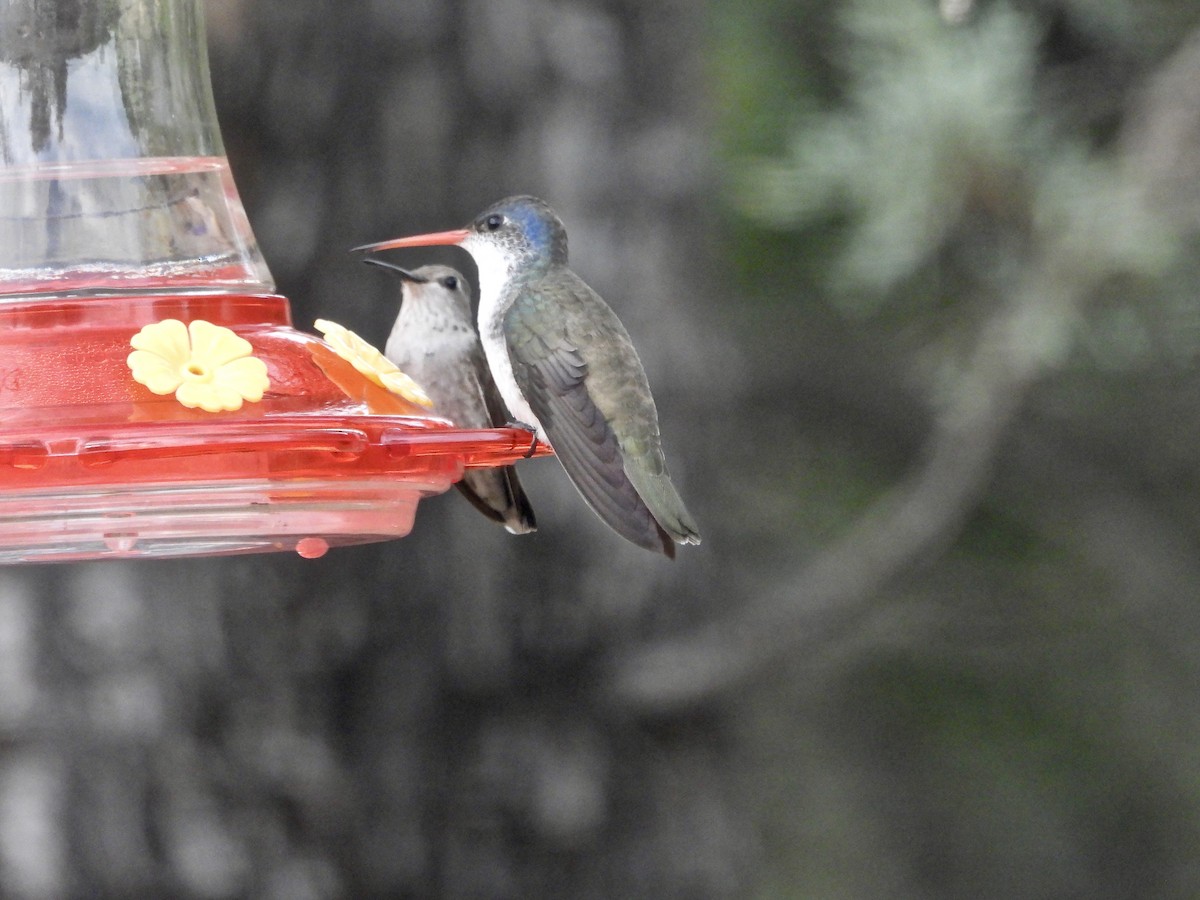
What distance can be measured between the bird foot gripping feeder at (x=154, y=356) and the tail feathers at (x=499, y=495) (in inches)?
21.6

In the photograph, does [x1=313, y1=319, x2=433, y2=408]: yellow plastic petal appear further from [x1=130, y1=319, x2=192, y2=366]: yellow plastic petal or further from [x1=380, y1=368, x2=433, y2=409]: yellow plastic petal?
[x1=130, y1=319, x2=192, y2=366]: yellow plastic petal

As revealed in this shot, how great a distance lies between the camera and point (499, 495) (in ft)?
11.0

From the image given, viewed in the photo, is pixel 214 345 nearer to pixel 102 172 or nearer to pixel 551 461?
pixel 102 172

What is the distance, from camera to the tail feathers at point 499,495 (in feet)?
10.8

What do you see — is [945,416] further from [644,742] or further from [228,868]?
[228,868]

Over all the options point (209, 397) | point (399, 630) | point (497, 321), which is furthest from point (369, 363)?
point (399, 630)

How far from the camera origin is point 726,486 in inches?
229

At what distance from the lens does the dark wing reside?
2.79 meters

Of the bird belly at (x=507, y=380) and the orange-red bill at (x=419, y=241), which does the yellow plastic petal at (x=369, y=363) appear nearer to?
the orange-red bill at (x=419, y=241)

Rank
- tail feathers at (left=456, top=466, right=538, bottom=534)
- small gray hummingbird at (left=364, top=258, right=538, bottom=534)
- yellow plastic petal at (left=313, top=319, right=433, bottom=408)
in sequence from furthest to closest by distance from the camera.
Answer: small gray hummingbird at (left=364, top=258, right=538, bottom=534) → tail feathers at (left=456, top=466, right=538, bottom=534) → yellow plastic petal at (left=313, top=319, right=433, bottom=408)

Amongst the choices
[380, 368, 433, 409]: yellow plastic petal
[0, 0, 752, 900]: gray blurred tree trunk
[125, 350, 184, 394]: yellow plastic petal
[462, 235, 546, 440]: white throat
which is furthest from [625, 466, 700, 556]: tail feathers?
[0, 0, 752, 900]: gray blurred tree trunk

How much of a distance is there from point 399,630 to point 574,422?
1143 mm

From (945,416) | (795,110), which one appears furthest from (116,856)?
(795,110)

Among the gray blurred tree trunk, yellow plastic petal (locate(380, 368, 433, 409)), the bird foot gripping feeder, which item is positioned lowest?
the gray blurred tree trunk
